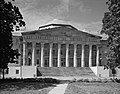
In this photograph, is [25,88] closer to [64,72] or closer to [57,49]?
[64,72]

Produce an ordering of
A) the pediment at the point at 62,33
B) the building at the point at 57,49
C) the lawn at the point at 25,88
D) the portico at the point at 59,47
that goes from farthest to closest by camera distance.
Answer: the pediment at the point at 62,33 → the portico at the point at 59,47 → the building at the point at 57,49 → the lawn at the point at 25,88

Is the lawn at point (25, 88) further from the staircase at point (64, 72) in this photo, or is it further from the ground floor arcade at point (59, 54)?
the ground floor arcade at point (59, 54)

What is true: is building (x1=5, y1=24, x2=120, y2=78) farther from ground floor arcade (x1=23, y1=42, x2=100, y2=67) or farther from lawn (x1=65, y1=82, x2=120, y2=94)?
lawn (x1=65, y1=82, x2=120, y2=94)

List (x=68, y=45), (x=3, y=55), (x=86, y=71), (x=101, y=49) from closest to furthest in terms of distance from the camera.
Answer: (x=3, y=55)
(x=86, y=71)
(x=68, y=45)
(x=101, y=49)

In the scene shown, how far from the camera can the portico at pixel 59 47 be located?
5569 centimetres

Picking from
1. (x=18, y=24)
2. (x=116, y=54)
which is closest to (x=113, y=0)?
(x=116, y=54)

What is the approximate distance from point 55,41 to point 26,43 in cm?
867

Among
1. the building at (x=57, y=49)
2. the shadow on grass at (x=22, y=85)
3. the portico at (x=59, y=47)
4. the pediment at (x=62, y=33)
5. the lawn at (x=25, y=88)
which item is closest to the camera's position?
the lawn at (x=25, y=88)

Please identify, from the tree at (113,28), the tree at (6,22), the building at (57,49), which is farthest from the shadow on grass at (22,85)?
the building at (57,49)

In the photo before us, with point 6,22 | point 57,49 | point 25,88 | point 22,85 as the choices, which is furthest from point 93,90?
point 57,49

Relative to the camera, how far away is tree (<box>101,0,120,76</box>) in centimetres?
2433

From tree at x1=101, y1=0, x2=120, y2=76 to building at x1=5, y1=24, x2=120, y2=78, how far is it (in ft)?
90.7

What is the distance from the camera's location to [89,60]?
61.1m

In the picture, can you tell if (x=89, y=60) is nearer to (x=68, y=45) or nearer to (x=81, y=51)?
(x=81, y=51)
